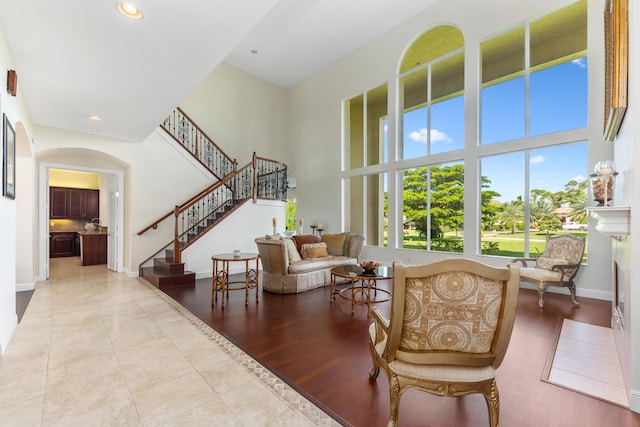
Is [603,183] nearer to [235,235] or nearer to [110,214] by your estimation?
[235,235]

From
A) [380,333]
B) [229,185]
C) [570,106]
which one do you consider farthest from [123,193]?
[570,106]

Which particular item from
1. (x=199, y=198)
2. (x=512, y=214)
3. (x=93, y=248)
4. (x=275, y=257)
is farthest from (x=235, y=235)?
(x=512, y=214)

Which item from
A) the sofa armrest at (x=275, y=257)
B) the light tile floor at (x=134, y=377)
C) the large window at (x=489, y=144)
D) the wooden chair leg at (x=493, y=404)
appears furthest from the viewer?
the large window at (x=489, y=144)

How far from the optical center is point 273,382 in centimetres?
231

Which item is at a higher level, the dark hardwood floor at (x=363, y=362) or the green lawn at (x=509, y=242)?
the green lawn at (x=509, y=242)

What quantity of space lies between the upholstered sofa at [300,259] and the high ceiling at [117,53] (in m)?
2.78

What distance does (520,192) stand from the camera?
19.1ft

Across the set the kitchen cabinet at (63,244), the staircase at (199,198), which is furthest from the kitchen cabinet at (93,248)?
the staircase at (199,198)

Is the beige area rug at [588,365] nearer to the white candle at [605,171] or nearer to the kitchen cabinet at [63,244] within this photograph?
the white candle at [605,171]

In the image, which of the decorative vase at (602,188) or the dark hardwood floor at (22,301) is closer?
the decorative vase at (602,188)

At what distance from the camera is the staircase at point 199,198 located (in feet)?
19.5

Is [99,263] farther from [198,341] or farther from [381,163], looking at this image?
[381,163]

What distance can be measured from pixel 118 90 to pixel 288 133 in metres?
7.29

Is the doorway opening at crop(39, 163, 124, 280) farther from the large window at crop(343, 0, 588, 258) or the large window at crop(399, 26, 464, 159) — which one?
the large window at crop(399, 26, 464, 159)
